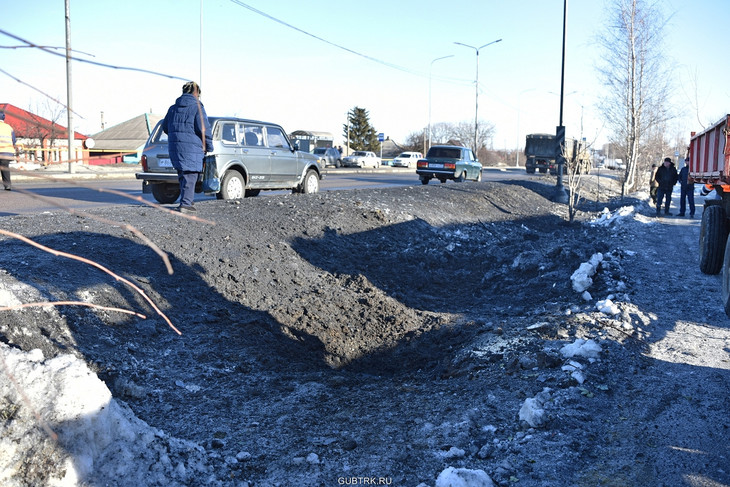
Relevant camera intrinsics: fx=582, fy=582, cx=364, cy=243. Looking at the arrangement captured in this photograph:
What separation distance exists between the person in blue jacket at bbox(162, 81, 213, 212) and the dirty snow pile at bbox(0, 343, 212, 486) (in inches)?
196

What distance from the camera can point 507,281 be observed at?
8.45m

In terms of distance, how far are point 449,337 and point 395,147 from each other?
298 feet

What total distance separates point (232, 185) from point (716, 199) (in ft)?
25.8

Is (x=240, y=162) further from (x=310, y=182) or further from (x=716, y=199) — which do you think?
(x=716, y=199)

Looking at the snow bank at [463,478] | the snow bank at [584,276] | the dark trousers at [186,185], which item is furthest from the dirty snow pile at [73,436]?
the snow bank at [584,276]

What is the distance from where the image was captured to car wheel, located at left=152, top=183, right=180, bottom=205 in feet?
36.4

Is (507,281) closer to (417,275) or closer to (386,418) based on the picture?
(417,275)

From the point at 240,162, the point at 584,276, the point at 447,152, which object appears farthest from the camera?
the point at 447,152

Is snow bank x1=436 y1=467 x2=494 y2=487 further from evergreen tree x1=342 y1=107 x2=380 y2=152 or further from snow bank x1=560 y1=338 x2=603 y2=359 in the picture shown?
evergreen tree x1=342 y1=107 x2=380 y2=152

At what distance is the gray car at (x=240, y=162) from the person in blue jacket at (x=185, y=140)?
6.90 feet

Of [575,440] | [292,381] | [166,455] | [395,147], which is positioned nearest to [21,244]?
[292,381]

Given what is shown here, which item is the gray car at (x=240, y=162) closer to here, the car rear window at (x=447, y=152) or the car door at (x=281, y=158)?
the car door at (x=281, y=158)

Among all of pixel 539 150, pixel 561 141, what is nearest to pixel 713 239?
pixel 561 141

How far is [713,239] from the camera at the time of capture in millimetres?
6758
